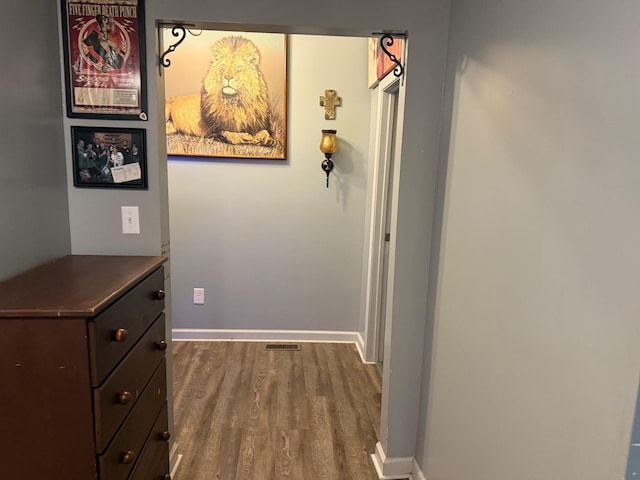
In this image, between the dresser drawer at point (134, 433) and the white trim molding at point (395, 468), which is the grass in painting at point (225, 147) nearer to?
the dresser drawer at point (134, 433)

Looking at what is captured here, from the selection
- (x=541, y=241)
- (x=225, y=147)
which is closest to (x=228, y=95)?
(x=225, y=147)

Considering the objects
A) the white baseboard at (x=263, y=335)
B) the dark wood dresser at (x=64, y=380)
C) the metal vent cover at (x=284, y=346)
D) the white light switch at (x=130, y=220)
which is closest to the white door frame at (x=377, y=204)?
the white baseboard at (x=263, y=335)

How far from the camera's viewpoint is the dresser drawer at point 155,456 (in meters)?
1.40

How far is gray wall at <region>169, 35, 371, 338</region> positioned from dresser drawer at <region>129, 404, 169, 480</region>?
1.70m

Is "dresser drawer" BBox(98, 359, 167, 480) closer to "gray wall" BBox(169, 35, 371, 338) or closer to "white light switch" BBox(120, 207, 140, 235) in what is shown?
"white light switch" BBox(120, 207, 140, 235)

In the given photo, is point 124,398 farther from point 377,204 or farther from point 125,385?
point 377,204

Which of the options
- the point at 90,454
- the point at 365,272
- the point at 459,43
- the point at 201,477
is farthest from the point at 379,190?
the point at 90,454

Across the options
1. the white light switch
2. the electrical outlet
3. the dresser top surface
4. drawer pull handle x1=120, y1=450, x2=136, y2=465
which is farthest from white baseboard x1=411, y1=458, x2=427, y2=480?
the electrical outlet

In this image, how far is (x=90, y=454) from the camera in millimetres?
1067

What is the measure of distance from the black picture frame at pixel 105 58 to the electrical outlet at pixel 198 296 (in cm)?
194

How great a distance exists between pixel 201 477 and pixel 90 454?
1.01m

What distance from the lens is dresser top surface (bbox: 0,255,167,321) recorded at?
1004 mm

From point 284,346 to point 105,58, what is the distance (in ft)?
8.00

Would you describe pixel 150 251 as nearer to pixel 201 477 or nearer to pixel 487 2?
pixel 201 477
